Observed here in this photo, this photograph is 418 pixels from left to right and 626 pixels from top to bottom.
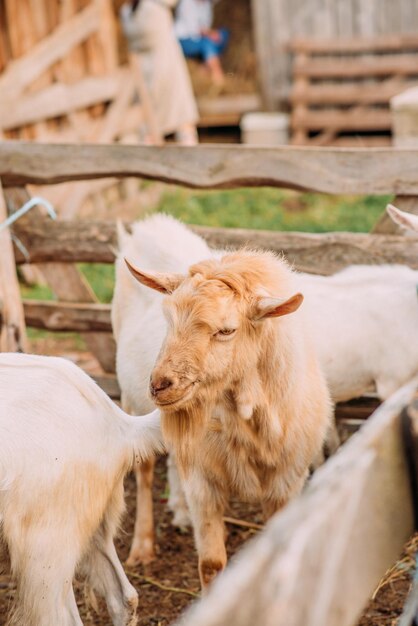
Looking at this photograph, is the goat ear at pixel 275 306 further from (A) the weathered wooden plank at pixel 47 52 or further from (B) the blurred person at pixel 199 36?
(B) the blurred person at pixel 199 36

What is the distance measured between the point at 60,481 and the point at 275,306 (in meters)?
0.90

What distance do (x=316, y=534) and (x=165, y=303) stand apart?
5.51 feet

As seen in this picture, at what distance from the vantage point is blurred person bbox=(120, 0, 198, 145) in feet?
38.4

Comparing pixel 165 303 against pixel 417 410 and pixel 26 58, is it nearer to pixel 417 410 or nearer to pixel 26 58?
pixel 417 410

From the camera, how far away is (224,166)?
486 centimetres

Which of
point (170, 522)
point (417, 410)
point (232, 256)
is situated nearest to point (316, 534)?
point (417, 410)

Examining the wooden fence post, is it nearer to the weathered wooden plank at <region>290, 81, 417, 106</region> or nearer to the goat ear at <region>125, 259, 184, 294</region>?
the goat ear at <region>125, 259, 184, 294</region>

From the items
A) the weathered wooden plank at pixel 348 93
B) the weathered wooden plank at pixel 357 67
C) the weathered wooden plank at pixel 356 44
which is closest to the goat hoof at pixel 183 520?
the weathered wooden plank at pixel 348 93

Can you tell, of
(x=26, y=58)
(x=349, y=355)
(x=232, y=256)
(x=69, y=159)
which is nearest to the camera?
(x=232, y=256)

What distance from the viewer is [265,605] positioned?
144cm

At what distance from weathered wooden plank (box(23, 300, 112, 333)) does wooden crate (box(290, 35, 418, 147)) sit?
8157mm

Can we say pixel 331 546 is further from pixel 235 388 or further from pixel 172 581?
pixel 172 581

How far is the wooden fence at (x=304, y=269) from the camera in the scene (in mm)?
1484

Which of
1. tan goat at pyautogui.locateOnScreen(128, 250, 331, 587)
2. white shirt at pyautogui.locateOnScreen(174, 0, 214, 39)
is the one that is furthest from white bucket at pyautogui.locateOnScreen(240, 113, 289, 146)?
tan goat at pyautogui.locateOnScreen(128, 250, 331, 587)
